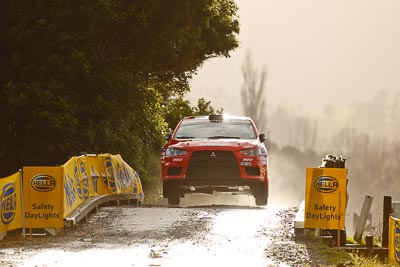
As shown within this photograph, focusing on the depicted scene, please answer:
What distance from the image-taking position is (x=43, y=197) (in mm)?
15867

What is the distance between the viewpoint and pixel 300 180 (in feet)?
461

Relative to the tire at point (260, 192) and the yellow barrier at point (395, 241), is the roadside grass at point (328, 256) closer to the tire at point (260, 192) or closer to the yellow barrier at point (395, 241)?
the yellow barrier at point (395, 241)

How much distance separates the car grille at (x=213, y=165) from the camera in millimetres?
20797

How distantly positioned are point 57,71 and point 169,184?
9.36 m

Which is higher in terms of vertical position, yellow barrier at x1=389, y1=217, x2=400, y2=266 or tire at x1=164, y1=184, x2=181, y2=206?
tire at x1=164, y1=184, x2=181, y2=206

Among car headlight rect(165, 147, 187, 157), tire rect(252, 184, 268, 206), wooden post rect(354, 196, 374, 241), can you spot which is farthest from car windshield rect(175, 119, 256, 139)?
wooden post rect(354, 196, 374, 241)

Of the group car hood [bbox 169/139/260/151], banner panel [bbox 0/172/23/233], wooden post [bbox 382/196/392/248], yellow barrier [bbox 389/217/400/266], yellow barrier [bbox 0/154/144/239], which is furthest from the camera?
car hood [bbox 169/139/260/151]

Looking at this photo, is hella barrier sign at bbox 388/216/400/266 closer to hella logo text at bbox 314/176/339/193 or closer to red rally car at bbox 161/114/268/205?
hella logo text at bbox 314/176/339/193

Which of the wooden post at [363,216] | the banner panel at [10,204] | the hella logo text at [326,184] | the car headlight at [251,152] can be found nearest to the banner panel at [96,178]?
the car headlight at [251,152]

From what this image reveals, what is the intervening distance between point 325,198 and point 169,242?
254 cm

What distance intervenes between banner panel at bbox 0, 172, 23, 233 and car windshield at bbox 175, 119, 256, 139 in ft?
21.1

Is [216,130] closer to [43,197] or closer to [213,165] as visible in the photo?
[213,165]

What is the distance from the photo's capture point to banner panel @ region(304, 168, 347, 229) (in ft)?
48.3

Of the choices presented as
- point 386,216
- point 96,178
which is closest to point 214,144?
point 96,178
